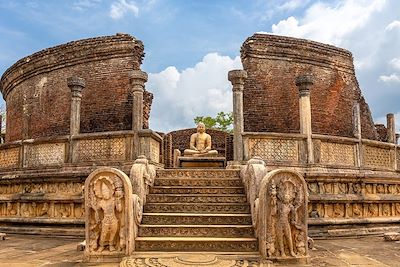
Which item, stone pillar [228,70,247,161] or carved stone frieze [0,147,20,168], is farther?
carved stone frieze [0,147,20,168]

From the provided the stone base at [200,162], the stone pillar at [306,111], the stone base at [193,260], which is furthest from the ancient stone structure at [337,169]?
the stone base at [200,162]

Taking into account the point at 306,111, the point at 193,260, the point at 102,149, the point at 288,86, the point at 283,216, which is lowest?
the point at 193,260

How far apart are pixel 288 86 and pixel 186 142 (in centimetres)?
609

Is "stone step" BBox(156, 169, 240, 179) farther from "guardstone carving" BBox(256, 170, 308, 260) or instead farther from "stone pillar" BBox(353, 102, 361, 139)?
"stone pillar" BBox(353, 102, 361, 139)

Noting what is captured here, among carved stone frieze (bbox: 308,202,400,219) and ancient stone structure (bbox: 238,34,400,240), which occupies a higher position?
ancient stone structure (bbox: 238,34,400,240)

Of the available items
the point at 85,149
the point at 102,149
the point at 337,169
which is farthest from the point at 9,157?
the point at 337,169

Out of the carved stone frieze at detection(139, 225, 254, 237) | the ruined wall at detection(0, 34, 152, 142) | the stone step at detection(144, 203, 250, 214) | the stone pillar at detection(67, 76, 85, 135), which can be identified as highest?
the ruined wall at detection(0, 34, 152, 142)

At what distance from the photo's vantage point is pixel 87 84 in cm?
1450

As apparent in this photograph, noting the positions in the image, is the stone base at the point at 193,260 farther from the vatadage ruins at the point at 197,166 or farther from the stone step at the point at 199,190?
the stone step at the point at 199,190

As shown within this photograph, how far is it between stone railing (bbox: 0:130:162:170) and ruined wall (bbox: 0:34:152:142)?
3.88 m

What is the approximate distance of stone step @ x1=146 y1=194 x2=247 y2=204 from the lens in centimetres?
673

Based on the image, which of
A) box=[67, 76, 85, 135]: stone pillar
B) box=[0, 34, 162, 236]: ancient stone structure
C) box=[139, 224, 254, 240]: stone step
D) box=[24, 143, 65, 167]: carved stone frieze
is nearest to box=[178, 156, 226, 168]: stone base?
box=[0, 34, 162, 236]: ancient stone structure

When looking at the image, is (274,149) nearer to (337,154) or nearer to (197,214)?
(337,154)

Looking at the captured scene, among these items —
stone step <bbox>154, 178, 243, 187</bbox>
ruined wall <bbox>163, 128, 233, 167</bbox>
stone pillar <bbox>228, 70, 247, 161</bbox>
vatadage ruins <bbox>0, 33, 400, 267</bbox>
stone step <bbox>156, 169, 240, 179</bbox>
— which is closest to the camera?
vatadage ruins <bbox>0, 33, 400, 267</bbox>
